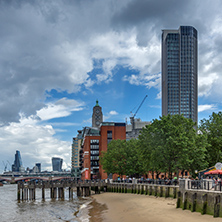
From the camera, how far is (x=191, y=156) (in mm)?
62562

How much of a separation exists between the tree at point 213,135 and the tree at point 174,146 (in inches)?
163

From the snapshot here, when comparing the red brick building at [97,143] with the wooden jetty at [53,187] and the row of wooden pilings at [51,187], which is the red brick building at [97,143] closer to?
the wooden jetty at [53,187]

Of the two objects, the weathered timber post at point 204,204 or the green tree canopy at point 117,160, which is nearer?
the weathered timber post at point 204,204

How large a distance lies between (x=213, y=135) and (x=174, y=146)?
12.6 m

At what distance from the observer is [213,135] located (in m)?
70.2

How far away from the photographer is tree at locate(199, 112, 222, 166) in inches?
2655

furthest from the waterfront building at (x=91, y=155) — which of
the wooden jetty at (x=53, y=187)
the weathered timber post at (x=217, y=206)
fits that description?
the weathered timber post at (x=217, y=206)

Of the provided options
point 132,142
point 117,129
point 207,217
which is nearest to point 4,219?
point 207,217

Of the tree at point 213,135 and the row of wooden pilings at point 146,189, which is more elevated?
the tree at point 213,135

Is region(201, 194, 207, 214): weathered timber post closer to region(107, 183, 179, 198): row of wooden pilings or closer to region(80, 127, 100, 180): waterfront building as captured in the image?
region(107, 183, 179, 198): row of wooden pilings

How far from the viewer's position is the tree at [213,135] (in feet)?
221

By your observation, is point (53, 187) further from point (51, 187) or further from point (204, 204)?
point (204, 204)

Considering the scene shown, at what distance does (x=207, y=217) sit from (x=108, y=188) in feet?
197

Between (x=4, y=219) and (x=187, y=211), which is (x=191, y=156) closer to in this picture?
(x=187, y=211)
